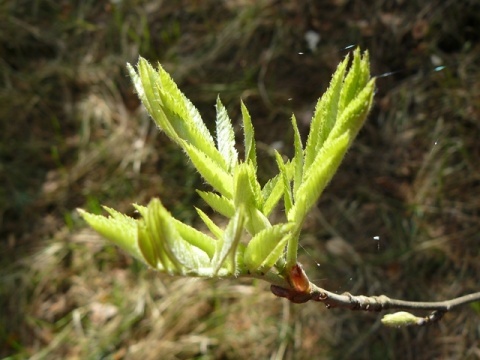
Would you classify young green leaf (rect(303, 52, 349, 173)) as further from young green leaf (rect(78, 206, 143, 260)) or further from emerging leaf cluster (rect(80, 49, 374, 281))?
young green leaf (rect(78, 206, 143, 260))

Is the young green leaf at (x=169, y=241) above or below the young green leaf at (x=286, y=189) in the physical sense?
above

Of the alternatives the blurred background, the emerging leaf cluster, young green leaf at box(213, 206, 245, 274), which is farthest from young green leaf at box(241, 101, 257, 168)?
the blurred background

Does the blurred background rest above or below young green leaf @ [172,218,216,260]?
below

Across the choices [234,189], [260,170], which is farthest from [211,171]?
[260,170]

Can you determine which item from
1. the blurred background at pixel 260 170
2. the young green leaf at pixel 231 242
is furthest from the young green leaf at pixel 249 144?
the blurred background at pixel 260 170

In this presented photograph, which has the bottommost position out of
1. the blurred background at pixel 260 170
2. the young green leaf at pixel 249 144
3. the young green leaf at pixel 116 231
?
the blurred background at pixel 260 170

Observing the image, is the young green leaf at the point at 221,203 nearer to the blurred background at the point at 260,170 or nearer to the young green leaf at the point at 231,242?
the young green leaf at the point at 231,242

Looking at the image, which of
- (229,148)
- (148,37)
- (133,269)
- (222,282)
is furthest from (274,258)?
(148,37)
